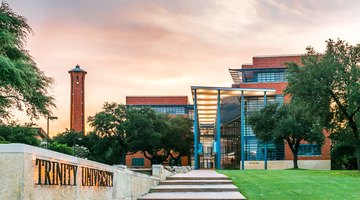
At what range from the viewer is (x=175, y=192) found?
18156 millimetres

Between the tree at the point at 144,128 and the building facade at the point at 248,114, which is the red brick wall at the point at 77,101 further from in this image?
the building facade at the point at 248,114

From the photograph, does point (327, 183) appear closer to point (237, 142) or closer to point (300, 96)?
point (300, 96)

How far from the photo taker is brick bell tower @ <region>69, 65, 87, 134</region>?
132 m

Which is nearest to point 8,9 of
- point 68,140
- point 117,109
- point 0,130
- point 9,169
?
A: point 0,130

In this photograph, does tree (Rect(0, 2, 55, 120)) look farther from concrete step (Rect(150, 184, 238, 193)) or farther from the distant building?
the distant building

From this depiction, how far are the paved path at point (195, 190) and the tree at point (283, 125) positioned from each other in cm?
3382

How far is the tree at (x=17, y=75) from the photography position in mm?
31952

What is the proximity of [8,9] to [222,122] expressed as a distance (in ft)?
169

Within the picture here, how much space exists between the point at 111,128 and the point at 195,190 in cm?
5800

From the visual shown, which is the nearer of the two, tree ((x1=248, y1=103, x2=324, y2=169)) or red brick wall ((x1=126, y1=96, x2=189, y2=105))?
tree ((x1=248, y1=103, x2=324, y2=169))

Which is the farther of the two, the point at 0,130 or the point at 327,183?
the point at 0,130

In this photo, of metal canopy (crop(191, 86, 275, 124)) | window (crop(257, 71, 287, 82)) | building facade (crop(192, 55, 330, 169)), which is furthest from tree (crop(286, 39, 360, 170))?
window (crop(257, 71, 287, 82))

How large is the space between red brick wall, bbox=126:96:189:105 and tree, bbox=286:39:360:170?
3143 inches

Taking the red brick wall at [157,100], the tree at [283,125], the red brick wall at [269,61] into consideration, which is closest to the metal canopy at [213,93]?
the tree at [283,125]
